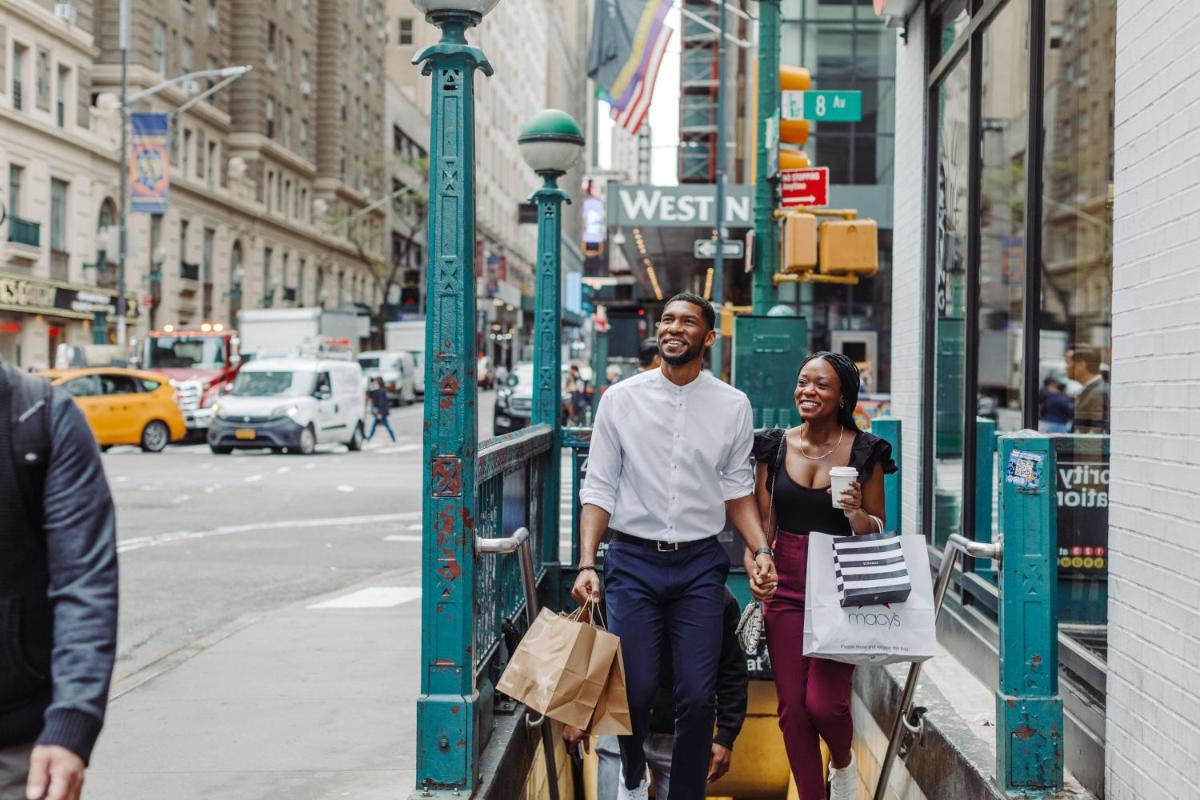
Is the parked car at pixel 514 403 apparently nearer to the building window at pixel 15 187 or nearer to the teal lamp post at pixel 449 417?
the building window at pixel 15 187

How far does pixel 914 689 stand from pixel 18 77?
129ft

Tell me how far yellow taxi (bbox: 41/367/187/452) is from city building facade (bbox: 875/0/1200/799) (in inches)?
801

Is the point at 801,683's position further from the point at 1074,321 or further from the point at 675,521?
the point at 1074,321

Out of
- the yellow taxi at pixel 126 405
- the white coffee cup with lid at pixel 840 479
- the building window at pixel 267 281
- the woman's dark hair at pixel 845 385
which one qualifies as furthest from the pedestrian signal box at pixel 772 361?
the building window at pixel 267 281

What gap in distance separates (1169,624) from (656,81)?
12922mm

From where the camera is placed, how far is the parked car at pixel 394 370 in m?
49.9

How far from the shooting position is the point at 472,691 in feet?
15.8

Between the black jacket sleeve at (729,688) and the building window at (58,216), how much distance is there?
39.5m

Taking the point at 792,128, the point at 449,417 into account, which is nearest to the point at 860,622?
the point at 449,417

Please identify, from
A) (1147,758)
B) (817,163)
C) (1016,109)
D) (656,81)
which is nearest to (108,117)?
(817,163)

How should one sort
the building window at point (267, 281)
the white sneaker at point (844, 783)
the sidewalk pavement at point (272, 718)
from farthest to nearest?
the building window at point (267, 281)
the sidewalk pavement at point (272, 718)
the white sneaker at point (844, 783)

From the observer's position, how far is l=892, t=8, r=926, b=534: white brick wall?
27.8 ft

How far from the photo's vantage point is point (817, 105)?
1227 centimetres

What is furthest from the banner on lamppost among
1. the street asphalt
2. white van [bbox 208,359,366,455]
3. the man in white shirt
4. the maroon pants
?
the maroon pants
